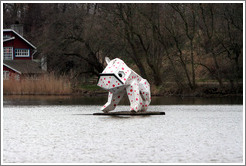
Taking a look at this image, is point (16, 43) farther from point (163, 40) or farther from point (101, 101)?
point (101, 101)

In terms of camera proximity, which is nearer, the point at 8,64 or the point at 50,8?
the point at 8,64

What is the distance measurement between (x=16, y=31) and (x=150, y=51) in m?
21.4

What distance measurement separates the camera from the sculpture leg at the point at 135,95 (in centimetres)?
2605

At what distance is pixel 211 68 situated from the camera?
4644cm

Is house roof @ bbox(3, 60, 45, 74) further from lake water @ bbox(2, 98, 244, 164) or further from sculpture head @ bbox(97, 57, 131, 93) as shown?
sculpture head @ bbox(97, 57, 131, 93)

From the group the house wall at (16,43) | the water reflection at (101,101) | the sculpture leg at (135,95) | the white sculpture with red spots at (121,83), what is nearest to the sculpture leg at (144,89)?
the white sculpture with red spots at (121,83)

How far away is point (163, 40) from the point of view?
152 ft

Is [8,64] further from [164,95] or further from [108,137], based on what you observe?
[108,137]

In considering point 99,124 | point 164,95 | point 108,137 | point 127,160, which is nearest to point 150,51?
point 164,95

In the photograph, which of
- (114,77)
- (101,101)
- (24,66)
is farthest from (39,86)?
(114,77)

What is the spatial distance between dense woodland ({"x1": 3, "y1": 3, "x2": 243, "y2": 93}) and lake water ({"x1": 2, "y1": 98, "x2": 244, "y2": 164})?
14516 mm

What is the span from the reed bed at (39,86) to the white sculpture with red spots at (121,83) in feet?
64.8

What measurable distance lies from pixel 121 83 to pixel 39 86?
22395 mm

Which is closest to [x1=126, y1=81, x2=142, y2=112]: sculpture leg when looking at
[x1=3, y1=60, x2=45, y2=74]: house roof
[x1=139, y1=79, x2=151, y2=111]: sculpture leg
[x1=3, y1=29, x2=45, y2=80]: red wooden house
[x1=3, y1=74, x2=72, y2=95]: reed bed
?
[x1=139, y1=79, x2=151, y2=111]: sculpture leg
